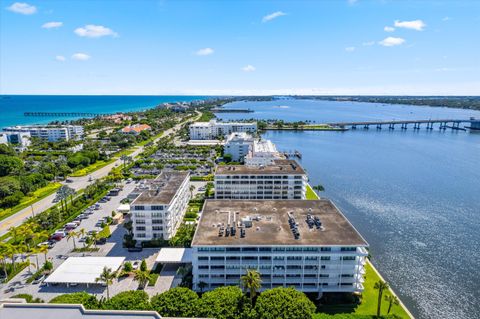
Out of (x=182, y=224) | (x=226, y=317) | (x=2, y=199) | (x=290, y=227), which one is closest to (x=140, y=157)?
(x=2, y=199)

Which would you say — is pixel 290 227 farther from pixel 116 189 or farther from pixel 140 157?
pixel 140 157

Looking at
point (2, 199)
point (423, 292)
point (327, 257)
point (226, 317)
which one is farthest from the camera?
point (2, 199)

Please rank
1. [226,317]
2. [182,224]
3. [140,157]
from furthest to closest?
[140,157] < [182,224] < [226,317]

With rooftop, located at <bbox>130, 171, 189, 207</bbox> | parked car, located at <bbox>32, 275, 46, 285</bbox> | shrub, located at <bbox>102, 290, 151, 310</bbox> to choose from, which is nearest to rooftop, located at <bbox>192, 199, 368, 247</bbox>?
rooftop, located at <bbox>130, 171, 189, 207</bbox>

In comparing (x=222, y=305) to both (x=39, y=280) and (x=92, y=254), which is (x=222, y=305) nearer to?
(x=92, y=254)

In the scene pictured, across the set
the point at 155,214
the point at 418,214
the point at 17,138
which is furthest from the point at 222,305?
the point at 17,138

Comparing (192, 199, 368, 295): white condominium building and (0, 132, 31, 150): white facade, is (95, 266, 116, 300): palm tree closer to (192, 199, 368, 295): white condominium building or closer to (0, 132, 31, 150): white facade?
(192, 199, 368, 295): white condominium building

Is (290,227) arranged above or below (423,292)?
above
